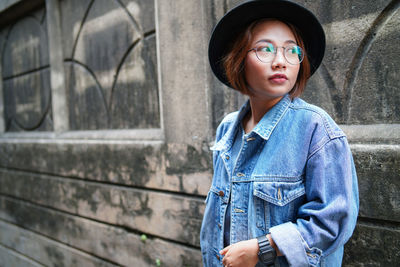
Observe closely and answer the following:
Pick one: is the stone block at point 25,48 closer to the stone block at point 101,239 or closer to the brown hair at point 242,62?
the stone block at point 101,239

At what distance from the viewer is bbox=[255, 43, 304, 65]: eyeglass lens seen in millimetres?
1273

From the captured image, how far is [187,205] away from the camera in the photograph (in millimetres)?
2771

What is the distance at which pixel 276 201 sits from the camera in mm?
1231

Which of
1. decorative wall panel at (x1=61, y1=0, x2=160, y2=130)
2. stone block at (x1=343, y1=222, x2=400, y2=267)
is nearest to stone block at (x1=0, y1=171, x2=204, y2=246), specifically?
decorative wall panel at (x1=61, y1=0, x2=160, y2=130)

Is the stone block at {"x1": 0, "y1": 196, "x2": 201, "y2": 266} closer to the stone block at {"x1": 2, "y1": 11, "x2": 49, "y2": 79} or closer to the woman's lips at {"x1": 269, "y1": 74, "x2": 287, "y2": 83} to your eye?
the woman's lips at {"x1": 269, "y1": 74, "x2": 287, "y2": 83}

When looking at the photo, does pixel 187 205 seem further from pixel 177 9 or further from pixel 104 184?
pixel 177 9

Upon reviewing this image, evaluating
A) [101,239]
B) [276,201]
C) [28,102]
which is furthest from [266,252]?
[28,102]

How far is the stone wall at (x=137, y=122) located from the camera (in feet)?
6.07

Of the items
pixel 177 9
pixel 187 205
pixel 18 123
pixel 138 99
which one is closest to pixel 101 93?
pixel 138 99

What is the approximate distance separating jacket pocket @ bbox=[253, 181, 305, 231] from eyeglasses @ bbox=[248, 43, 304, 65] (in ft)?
1.52

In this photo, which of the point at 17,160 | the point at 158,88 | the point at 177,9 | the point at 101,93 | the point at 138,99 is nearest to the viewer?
the point at 177,9

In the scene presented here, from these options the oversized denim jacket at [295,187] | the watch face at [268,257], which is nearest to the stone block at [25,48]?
the oversized denim jacket at [295,187]

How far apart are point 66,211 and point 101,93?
1548 millimetres

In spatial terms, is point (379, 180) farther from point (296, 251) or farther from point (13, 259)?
point (13, 259)
